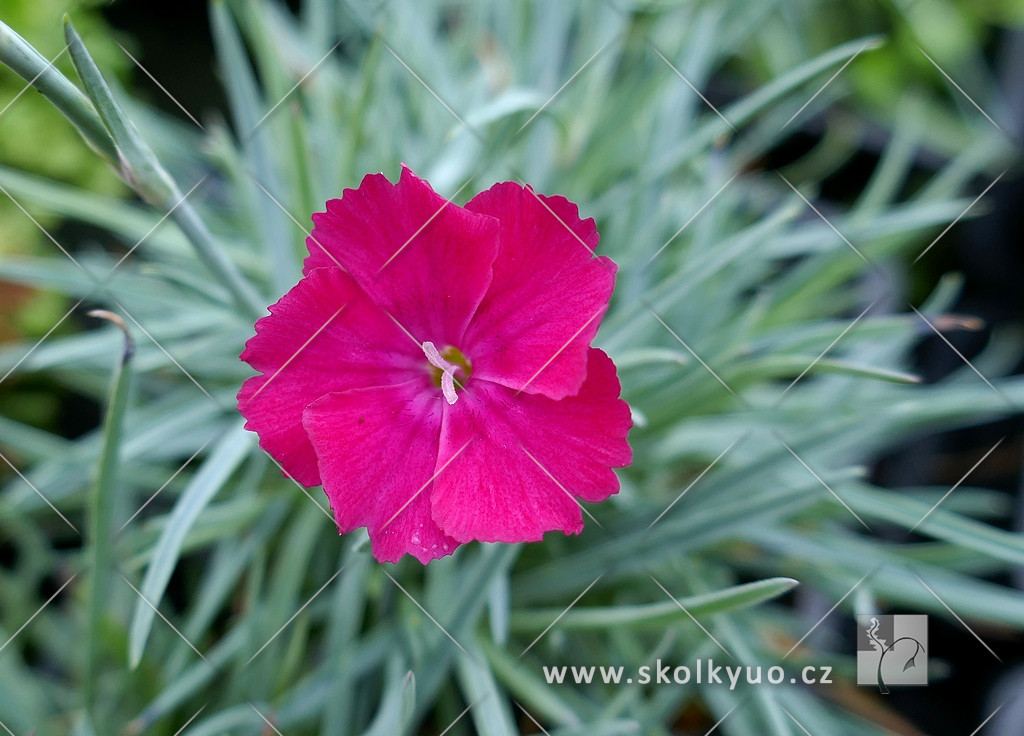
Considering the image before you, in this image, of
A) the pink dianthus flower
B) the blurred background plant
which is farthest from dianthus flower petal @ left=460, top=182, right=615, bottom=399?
the blurred background plant

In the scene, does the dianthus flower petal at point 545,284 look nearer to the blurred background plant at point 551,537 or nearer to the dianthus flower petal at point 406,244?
the dianthus flower petal at point 406,244

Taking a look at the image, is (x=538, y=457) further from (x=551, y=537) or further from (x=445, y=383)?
(x=551, y=537)

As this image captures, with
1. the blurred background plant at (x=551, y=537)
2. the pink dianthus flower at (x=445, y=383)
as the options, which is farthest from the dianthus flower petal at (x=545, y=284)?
the blurred background plant at (x=551, y=537)

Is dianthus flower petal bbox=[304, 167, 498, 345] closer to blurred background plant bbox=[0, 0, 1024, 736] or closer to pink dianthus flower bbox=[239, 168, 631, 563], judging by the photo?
pink dianthus flower bbox=[239, 168, 631, 563]

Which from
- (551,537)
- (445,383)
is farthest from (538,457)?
(551,537)

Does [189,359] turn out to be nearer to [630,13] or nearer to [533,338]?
[533,338]

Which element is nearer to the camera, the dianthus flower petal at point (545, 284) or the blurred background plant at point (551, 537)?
the dianthus flower petal at point (545, 284)

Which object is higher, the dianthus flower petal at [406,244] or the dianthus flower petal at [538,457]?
the dianthus flower petal at [406,244]
